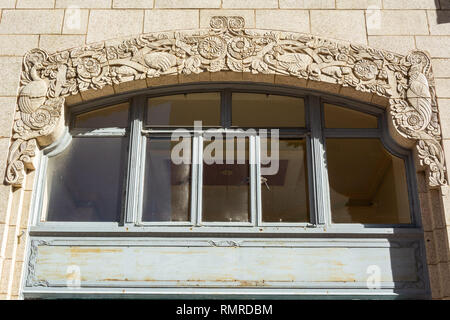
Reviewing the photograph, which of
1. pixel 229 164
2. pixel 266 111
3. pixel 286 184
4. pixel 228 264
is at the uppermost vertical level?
pixel 266 111

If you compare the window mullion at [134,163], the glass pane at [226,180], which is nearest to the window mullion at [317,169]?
the glass pane at [226,180]

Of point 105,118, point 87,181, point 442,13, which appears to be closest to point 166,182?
point 87,181

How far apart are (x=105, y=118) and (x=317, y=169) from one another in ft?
9.78

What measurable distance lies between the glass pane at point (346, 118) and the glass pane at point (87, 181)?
9.25ft

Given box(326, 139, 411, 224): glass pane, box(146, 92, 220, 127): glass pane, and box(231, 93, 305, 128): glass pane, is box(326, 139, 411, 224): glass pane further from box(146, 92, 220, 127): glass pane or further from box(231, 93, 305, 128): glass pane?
box(146, 92, 220, 127): glass pane

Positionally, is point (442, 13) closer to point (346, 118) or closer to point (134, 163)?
point (346, 118)

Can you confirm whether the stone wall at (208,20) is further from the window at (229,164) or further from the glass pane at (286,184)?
the glass pane at (286,184)

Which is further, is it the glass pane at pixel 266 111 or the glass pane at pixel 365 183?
the glass pane at pixel 266 111

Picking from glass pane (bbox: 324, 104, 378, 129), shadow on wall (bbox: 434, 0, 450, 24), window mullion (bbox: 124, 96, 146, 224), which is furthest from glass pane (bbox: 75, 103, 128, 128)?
shadow on wall (bbox: 434, 0, 450, 24)

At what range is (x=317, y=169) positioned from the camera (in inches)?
292

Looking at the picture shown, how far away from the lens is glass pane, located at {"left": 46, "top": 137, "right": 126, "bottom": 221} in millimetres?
7281

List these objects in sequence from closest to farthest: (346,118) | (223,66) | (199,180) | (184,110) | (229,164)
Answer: (199,180) → (229,164) → (223,66) → (346,118) → (184,110)

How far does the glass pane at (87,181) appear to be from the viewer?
7.28 meters

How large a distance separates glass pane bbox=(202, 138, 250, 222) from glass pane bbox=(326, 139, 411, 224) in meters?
1.12
